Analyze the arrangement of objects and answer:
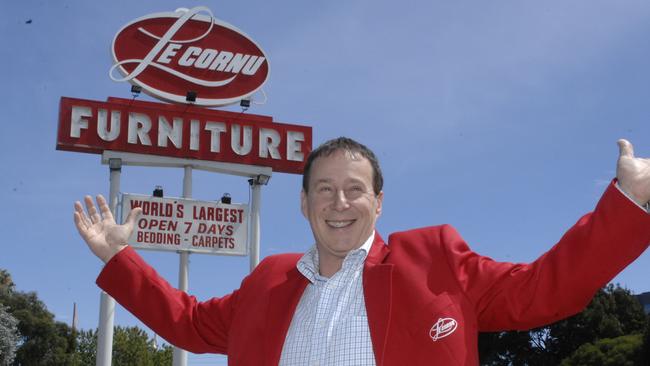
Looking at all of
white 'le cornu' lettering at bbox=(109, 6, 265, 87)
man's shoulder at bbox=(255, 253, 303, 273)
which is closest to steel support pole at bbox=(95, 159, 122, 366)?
white 'le cornu' lettering at bbox=(109, 6, 265, 87)

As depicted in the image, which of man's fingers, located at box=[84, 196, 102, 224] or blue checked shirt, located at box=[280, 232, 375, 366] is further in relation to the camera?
man's fingers, located at box=[84, 196, 102, 224]

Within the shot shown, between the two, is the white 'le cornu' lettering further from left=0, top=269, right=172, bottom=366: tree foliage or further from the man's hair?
left=0, top=269, right=172, bottom=366: tree foliage

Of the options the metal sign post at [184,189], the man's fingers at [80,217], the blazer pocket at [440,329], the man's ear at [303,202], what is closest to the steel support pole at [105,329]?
the metal sign post at [184,189]

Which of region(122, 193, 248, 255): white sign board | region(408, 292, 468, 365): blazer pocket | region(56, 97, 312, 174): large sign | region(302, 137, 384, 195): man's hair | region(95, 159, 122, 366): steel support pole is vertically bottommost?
region(408, 292, 468, 365): blazer pocket

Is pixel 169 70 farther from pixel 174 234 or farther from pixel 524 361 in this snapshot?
pixel 524 361

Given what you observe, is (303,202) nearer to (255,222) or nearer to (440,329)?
(440,329)

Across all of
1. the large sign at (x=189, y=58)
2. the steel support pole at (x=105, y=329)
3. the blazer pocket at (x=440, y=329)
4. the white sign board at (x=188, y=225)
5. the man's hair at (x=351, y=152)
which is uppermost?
the large sign at (x=189, y=58)

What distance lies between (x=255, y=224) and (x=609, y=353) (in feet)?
67.0

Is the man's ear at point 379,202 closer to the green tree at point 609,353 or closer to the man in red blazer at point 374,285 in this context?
the man in red blazer at point 374,285

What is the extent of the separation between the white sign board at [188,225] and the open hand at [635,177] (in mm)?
12752

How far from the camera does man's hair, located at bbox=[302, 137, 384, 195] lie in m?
2.92

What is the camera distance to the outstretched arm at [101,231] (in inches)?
129

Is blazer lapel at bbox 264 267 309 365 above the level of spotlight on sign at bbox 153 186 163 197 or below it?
below

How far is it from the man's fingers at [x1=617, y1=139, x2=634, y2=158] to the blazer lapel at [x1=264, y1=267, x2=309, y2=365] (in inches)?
50.5
